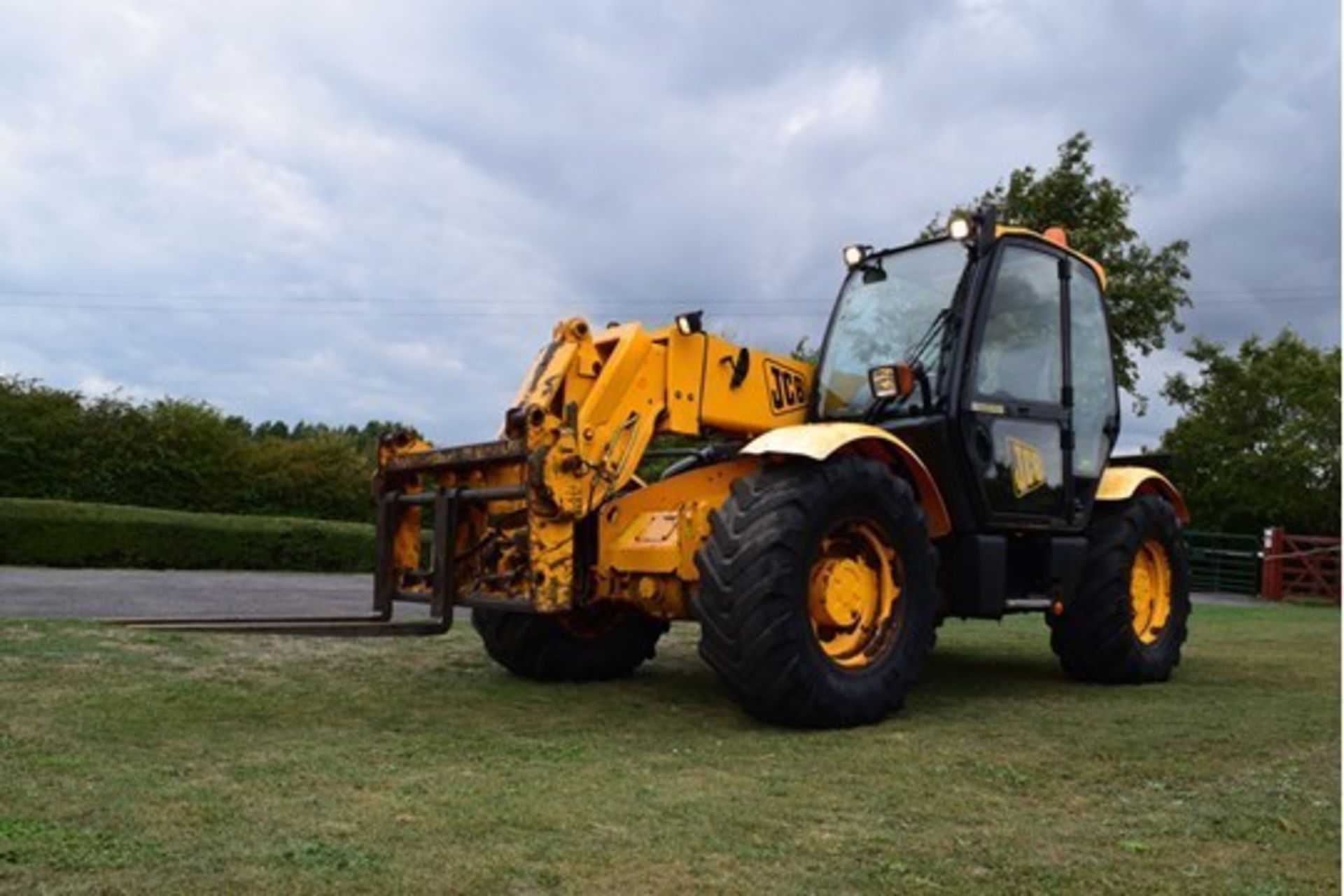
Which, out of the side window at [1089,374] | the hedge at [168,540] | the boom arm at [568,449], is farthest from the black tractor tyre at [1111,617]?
the hedge at [168,540]

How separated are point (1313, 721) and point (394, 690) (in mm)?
4568

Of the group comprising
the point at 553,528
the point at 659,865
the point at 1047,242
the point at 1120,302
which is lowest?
the point at 659,865

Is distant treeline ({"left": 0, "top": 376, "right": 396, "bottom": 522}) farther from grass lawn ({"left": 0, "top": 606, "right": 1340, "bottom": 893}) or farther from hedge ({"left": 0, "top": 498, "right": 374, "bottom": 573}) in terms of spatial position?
grass lawn ({"left": 0, "top": 606, "right": 1340, "bottom": 893})

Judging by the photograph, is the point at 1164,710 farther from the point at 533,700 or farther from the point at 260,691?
Answer: the point at 260,691

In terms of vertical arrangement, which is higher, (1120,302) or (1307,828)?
(1120,302)

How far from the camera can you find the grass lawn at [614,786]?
3.10 m

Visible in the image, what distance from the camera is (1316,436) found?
3253 cm

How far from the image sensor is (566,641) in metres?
6.88

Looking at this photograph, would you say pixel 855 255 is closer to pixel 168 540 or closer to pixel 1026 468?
pixel 1026 468

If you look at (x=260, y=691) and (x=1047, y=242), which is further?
(x=1047, y=242)

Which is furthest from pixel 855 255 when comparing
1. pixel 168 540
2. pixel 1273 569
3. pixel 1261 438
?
pixel 1261 438

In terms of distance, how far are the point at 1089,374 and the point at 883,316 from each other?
1.50 meters

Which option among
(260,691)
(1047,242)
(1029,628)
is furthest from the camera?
(1029,628)

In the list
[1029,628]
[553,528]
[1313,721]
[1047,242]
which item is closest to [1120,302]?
[1029,628]
